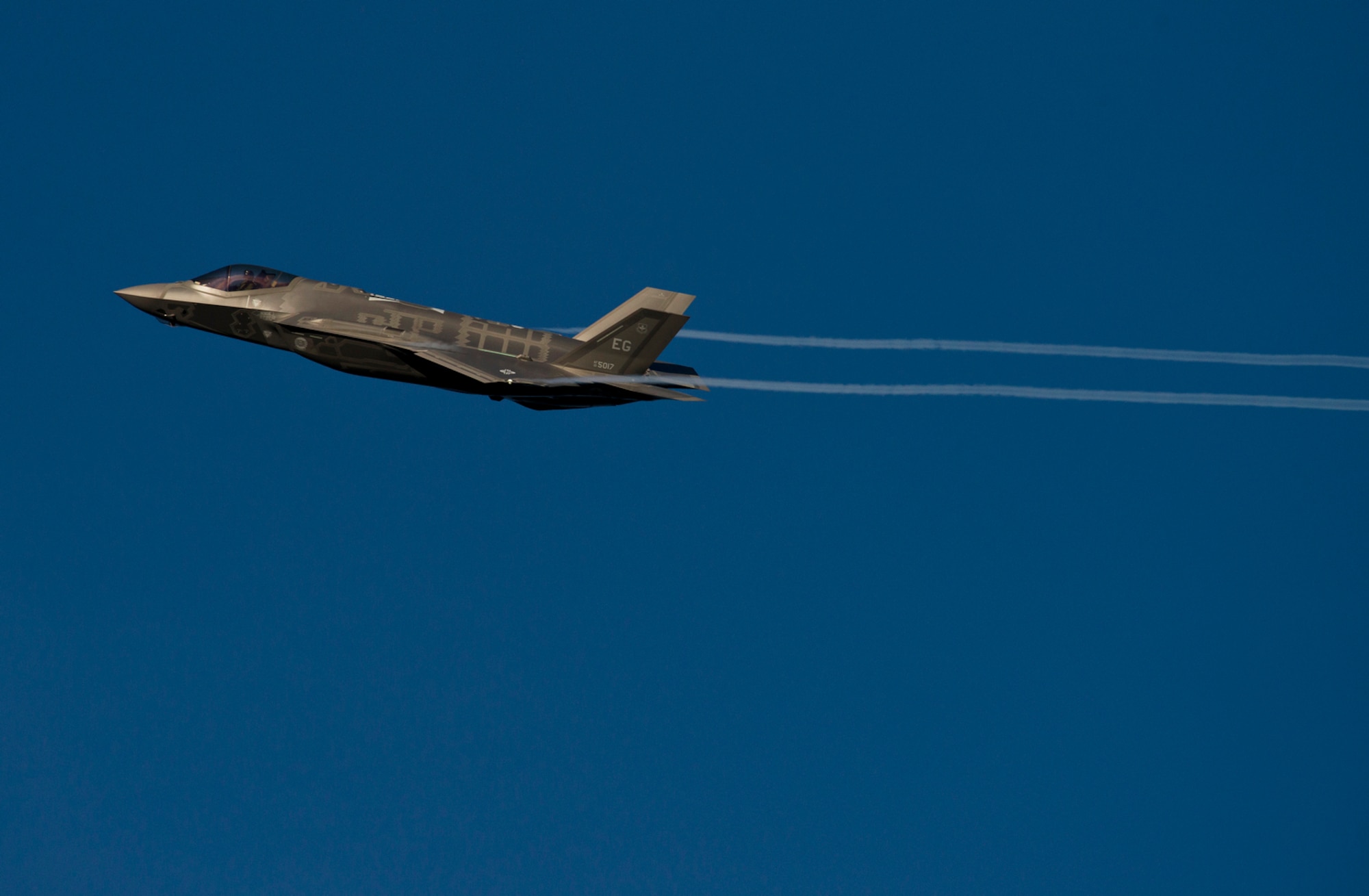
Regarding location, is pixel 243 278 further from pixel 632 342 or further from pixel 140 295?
pixel 632 342

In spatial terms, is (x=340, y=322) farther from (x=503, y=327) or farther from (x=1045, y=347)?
(x=1045, y=347)

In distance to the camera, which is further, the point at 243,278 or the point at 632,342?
the point at 243,278

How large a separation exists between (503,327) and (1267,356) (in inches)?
698

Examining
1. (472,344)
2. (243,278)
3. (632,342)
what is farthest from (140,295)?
(632,342)

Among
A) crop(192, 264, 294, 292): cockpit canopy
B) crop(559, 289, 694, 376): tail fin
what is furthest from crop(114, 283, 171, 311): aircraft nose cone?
crop(559, 289, 694, 376): tail fin

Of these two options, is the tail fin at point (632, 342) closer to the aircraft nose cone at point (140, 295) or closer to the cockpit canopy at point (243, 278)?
the cockpit canopy at point (243, 278)

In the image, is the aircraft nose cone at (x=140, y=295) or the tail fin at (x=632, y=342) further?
the aircraft nose cone at (x=140, y=295)

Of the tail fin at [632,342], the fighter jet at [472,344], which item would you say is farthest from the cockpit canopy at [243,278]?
the tail fin at [632,342]

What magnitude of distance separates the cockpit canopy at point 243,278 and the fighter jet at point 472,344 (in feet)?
0.40

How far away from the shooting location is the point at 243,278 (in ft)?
94.8

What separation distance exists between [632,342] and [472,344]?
3967mm

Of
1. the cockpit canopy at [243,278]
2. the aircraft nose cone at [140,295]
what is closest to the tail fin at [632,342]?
the cockpit canopy at [243,278]

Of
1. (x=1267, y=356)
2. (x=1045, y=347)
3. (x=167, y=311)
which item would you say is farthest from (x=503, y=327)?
(x=1267, y=356)

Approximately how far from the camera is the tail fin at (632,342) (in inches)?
1043
